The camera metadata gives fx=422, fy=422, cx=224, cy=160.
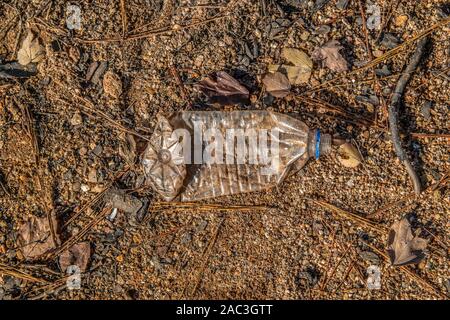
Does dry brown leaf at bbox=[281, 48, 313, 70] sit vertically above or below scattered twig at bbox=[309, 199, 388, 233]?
above

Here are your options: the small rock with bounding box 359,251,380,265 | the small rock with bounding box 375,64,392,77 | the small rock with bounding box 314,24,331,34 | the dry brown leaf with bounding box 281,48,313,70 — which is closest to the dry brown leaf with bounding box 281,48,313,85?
the dry brown leaf with bounding box 281,48,313,70

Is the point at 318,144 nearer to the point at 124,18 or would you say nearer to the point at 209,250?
the point at 209,250

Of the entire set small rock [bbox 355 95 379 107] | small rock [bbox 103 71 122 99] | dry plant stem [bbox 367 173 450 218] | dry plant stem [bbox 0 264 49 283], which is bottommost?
dry plant stem [bbox 0 264 49 283]

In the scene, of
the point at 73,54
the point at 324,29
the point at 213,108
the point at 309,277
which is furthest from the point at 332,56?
the point at 73,54

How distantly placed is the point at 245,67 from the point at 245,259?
1.10 meters

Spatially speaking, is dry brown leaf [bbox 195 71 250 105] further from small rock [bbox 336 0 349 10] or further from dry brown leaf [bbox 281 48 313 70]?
small rock [bbox 336 0 349 10]

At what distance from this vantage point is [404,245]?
7.68 ft

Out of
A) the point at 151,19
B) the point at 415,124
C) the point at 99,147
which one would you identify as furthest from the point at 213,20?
the point at 415,124

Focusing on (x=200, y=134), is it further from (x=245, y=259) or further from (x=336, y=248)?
(x=336, y=248)

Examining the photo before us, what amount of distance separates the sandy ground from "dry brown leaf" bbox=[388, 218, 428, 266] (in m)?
0.04

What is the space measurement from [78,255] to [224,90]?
1.27 meters

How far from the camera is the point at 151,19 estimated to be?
2.44 m

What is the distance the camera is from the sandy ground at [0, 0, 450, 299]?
237 centimetres

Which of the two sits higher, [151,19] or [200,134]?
[151,19]
